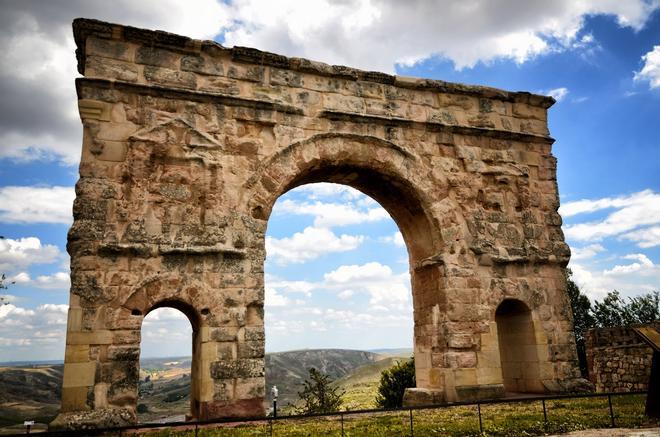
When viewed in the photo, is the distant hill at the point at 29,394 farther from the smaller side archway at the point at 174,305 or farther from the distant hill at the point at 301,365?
the distant hill at the point at 301,365

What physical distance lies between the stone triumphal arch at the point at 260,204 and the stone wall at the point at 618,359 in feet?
12.5

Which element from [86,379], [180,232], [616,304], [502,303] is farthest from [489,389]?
[616,304]

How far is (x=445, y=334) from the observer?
30.2 feet

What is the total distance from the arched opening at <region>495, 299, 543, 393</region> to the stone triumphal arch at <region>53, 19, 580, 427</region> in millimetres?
36

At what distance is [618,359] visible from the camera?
13.2 m

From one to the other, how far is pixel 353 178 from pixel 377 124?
1187 millimetres

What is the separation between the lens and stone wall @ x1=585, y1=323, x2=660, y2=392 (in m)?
12.3

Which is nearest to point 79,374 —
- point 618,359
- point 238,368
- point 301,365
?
point 238,368

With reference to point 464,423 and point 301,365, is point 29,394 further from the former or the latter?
point 301,365

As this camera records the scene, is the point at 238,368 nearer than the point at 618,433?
No

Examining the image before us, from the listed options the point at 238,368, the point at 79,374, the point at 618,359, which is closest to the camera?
the point at 79,374

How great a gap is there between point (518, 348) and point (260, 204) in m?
5.89

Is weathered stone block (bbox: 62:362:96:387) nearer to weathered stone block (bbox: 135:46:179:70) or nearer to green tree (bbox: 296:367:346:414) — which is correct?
weathered stone block (bbox: 135:46:179:70)

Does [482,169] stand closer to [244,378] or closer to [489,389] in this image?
[489,389]
